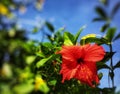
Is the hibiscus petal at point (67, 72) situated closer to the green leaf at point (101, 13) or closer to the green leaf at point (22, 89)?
the green leaf at point (22, 89)

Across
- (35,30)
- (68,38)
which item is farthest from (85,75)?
(35,30)

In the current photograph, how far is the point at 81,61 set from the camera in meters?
2.80

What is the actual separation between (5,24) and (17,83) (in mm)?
247

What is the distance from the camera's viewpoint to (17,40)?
1.53m

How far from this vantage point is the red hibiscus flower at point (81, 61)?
2709mm

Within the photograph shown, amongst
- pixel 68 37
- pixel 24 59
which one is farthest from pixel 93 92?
pixel 24 59

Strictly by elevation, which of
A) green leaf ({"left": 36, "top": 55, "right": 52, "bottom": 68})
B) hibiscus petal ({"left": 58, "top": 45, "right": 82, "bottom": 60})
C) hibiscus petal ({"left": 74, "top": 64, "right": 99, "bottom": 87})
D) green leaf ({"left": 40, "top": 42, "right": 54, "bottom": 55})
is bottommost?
hibiscus petal ({"left": 74, "top": 64, "right": 99, "bottom": 87})

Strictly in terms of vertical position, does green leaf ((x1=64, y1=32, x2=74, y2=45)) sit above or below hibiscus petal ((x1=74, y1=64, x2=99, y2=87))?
above

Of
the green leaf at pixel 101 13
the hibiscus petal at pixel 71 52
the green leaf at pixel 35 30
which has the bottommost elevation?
the hibiscus petal at pixel 71 52

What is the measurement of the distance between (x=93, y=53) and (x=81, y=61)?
109 mm

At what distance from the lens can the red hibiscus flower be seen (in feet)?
8.89

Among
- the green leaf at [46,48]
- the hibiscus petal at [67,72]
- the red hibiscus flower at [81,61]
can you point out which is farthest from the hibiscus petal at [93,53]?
the green leaf at [46,48]

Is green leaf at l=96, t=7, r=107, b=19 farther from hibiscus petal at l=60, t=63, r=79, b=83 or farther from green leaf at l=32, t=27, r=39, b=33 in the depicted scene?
hibiscus petal at l=60, t=63, r=79, b=83

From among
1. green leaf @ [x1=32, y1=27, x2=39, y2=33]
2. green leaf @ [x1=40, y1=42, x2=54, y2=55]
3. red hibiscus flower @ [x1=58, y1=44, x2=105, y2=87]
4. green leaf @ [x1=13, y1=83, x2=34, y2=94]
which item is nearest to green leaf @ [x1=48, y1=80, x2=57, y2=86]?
red hibiscus flower @ [x1=58, y1=44, x2=105, y2=87]
